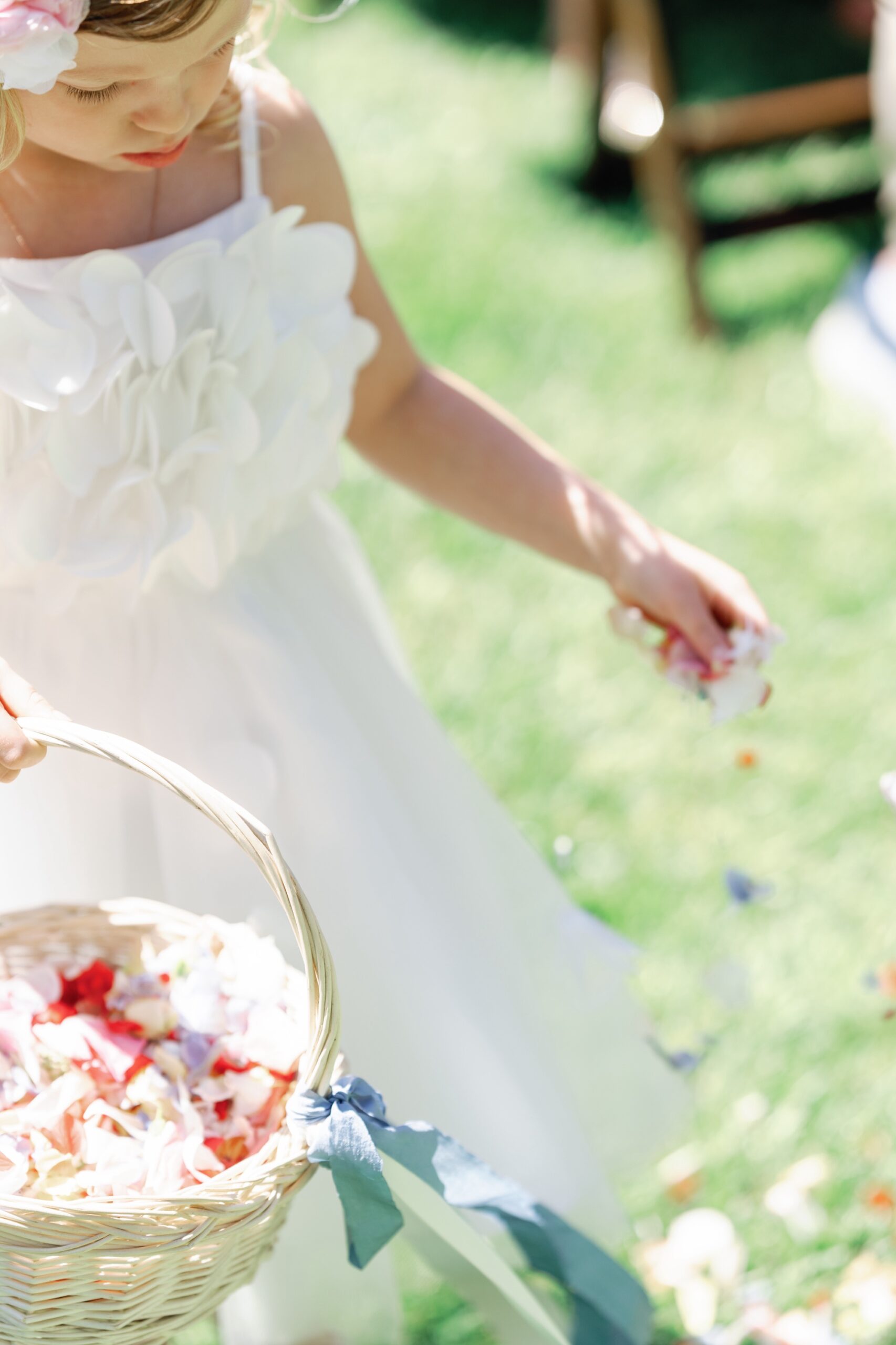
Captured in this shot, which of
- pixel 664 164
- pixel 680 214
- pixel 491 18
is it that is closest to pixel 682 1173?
pixel 680 214

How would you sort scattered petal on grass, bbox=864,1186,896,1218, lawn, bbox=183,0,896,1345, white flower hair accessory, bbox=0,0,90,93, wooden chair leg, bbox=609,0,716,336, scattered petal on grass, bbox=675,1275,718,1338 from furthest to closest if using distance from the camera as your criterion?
1. wooden chair leg, bbox=609,0,716,336
2. lawn, bbox=183,0,896,1345
3. scattered petal on grass, bbox=864,1186,896,1218
4. scattered petal on grass, bbox=675,1275,718,1338
5. white flower hair accessory, bbox=0,0,90,93

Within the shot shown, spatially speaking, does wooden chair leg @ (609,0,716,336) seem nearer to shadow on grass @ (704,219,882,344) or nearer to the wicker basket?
shadow on grass @ (704,219,882,344)

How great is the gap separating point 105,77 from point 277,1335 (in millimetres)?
1231

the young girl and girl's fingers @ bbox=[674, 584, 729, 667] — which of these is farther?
girl's fingers @ bbox=[674, 584, 729, 667]

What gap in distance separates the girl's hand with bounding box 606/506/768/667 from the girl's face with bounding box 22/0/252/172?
56 cm

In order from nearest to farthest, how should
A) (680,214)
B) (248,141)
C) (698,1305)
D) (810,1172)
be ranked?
1. (248,141)
2. (698,1305)
3. (810,1172)
4. (680,214)

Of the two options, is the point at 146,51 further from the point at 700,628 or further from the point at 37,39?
the point at 700,628

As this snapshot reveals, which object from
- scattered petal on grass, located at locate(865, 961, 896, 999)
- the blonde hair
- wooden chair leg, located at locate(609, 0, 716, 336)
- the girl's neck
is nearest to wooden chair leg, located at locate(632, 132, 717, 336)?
wooden chair leg, located at locate(609, 0, 716, 336)

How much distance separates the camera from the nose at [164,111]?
1.05 metres

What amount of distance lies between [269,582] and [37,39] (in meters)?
0.58

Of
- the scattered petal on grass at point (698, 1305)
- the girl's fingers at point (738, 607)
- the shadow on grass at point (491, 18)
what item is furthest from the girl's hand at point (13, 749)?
the shadow on grass at point (491, 18)

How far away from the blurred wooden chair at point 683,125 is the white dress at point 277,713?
2.06 meters

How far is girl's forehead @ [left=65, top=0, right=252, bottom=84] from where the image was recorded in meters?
0.99

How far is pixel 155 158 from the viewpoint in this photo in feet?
3.66
